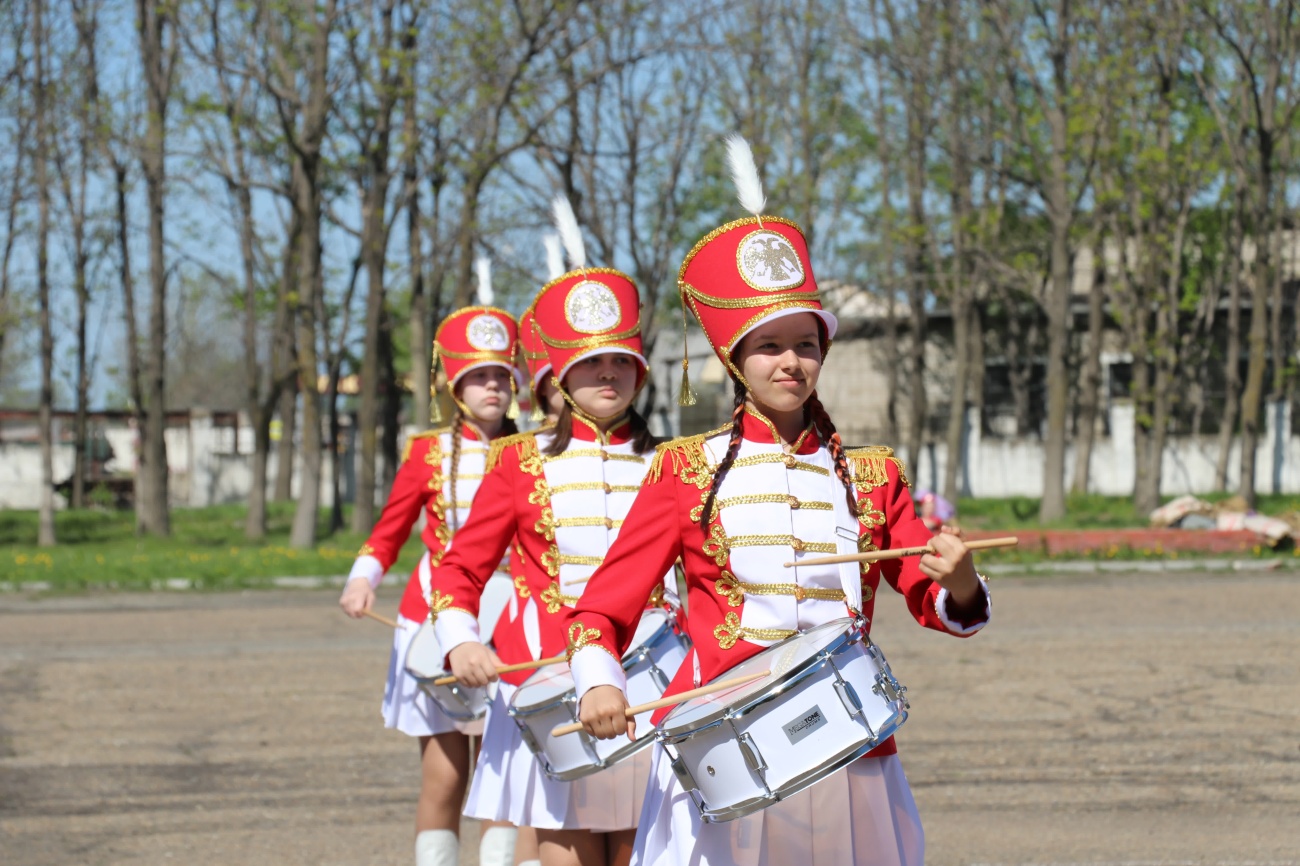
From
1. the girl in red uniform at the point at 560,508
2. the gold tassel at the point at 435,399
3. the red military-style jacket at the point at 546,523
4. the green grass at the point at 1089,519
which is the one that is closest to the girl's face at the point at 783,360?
the red military-style jacket at the point at 546,523

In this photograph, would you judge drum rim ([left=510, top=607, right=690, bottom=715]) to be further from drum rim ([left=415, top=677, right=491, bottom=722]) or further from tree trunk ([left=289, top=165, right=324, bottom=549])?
tree trunk ([left=289, top=165, right=324, bottom=549])

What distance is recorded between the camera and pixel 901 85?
25781 mm

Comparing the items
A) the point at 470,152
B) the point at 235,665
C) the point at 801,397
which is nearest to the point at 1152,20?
the point at 470,152

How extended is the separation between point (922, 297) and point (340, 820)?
27.4 metres

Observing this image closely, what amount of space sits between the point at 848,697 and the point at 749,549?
20.5 inches

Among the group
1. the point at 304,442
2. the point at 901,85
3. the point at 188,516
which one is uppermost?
the point at 901,85

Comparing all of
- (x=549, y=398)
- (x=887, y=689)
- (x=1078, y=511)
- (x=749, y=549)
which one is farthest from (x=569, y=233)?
(x=1078, y=511)

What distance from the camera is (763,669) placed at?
3.33 meters

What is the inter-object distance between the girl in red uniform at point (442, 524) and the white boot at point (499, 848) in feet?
0.93

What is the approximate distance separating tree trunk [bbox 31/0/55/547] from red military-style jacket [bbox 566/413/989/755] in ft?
74.0

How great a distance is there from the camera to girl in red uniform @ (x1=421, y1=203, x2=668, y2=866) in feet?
15.4

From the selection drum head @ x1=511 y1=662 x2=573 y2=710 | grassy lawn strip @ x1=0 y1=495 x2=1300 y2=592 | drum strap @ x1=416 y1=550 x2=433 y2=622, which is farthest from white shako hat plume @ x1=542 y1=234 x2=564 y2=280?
grassy lawn strip @ x1=0 y1=495 x2=1300 y2=592

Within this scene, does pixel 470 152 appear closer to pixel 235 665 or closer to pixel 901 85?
pixel 901 85

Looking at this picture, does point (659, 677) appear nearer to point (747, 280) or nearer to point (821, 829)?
point (821, 829)
